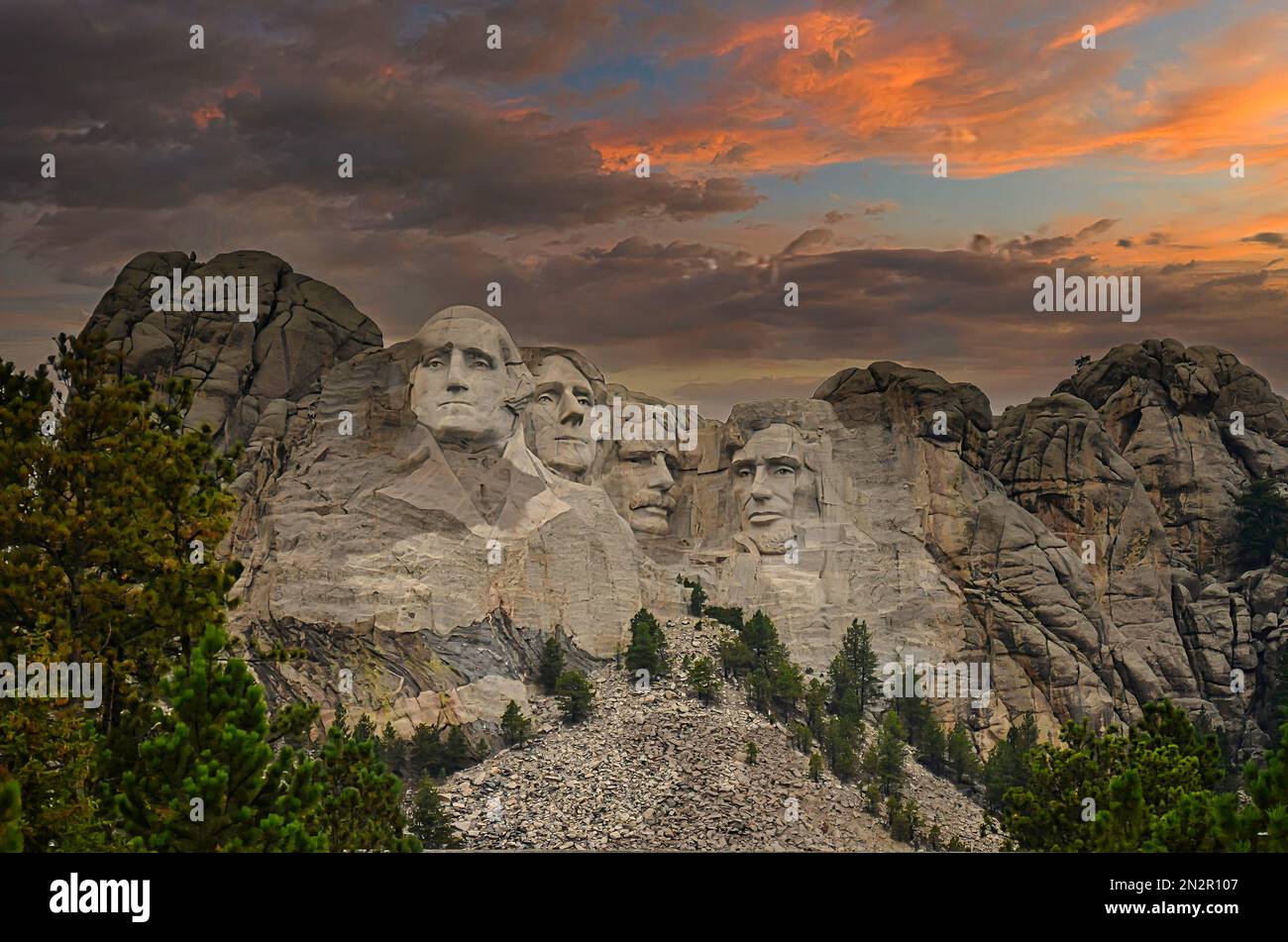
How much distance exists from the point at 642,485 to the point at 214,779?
3724cm

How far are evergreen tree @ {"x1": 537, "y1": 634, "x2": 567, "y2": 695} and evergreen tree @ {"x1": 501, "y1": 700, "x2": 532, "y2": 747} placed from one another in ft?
8.70

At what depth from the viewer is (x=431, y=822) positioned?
151ft

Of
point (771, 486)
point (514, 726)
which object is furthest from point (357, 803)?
point (771, 486)

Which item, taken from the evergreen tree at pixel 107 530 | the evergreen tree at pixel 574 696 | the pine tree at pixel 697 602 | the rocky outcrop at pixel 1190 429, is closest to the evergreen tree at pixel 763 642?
the pine tree at pixel 697 602

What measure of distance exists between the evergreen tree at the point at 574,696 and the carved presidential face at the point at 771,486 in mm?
10993

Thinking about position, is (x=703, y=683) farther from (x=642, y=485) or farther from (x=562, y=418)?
(x=642, y=485)

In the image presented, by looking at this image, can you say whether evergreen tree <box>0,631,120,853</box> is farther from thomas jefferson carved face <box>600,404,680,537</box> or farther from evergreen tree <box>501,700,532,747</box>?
thomas jefferson carved face <box>600,404,680,537</box>

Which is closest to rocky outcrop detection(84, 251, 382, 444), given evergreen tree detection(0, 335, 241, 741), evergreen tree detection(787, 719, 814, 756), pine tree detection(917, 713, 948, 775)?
evergreen tree detection(787, 719, 814, 756)

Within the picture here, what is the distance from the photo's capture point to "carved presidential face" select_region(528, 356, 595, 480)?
197 feet

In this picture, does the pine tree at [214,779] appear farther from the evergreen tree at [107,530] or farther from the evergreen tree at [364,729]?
the evergreen tree at [364,729]
